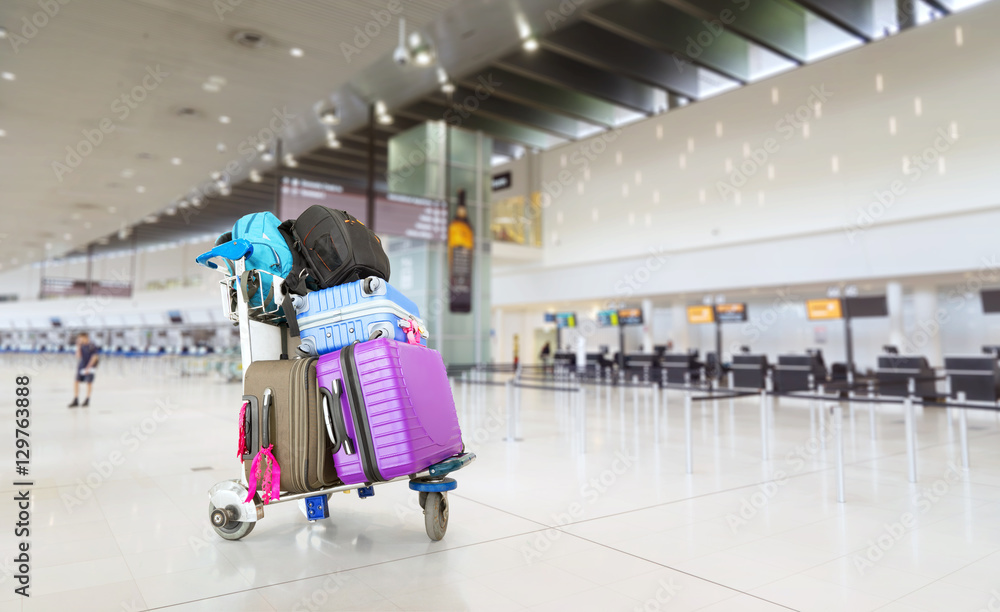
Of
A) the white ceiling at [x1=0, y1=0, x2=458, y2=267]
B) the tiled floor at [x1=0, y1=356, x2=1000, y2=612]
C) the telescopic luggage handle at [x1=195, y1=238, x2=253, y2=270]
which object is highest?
the white ceiling at [x1=0, y1=0, x2=458, y2=267]

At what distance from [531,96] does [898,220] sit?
32.9ft

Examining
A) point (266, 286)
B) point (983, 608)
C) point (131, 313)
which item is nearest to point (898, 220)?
point (983, 608)

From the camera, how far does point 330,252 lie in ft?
10.6

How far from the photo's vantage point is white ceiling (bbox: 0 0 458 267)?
7223mm

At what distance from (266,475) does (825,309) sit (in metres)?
18.7

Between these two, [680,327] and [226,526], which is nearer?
[226,526]

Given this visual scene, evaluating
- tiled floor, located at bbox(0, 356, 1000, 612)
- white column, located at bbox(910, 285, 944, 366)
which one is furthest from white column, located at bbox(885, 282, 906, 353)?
tiled floor, located at bbox(0, 356, 1000, 612)

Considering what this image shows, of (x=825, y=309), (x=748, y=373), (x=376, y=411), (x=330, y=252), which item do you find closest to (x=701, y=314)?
(x=825, y=309)

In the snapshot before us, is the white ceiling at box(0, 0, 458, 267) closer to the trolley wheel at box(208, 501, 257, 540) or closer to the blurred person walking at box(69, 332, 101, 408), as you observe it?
the blurred person walking at box(69, 332, 101, 408)

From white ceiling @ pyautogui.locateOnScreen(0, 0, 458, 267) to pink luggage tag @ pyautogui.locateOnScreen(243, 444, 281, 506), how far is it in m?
5.88

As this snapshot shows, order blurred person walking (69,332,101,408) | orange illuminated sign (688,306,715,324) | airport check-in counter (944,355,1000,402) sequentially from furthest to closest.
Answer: orange illuminated sign (688,306,715,324) < blurred person walking (69,332,101,408) < airport check-in counter (944,355,1000,402)

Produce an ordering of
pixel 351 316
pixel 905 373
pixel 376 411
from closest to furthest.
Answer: pixel 376 411 < pixel 351 316 < pixel 905 373

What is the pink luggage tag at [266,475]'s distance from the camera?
302cm

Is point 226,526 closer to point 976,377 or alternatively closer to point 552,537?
point 552,537
